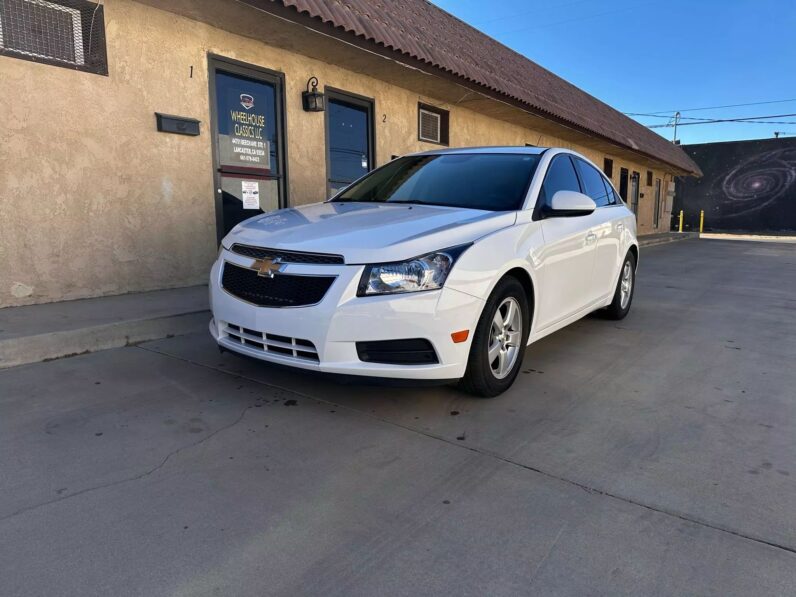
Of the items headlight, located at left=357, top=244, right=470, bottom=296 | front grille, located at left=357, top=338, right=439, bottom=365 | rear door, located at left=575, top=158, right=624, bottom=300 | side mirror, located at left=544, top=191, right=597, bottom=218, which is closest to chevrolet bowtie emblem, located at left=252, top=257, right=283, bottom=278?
headlight, located at left=357, top=244, right=470, bottom=296

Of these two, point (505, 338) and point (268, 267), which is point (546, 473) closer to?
point (505, 338)

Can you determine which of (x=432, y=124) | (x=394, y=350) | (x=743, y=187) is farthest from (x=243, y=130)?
(x=743, y=187)

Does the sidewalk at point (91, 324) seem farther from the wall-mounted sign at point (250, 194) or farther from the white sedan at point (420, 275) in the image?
the wall-mounted sign at point (250, 194)

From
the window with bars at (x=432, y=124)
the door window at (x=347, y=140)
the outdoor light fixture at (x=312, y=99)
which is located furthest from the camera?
the window with bars at (x=432, y=124)

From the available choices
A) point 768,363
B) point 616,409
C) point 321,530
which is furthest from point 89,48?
point 768,363

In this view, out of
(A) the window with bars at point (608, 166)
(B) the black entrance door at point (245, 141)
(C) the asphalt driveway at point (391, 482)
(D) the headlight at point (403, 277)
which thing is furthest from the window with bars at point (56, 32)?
(A) the window with bars at point (608, 166)

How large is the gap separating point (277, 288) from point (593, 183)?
3603 mm

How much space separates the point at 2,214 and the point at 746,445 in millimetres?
6156

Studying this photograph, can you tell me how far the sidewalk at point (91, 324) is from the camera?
14.0 ft

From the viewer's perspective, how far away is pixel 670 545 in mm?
2186

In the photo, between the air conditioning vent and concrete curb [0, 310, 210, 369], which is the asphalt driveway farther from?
the air conditioning vent

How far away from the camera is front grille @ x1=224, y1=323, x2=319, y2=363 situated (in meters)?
3.17

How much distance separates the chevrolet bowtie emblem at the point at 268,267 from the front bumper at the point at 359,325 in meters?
0.07

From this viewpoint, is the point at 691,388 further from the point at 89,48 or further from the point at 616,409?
the point at 89,48
